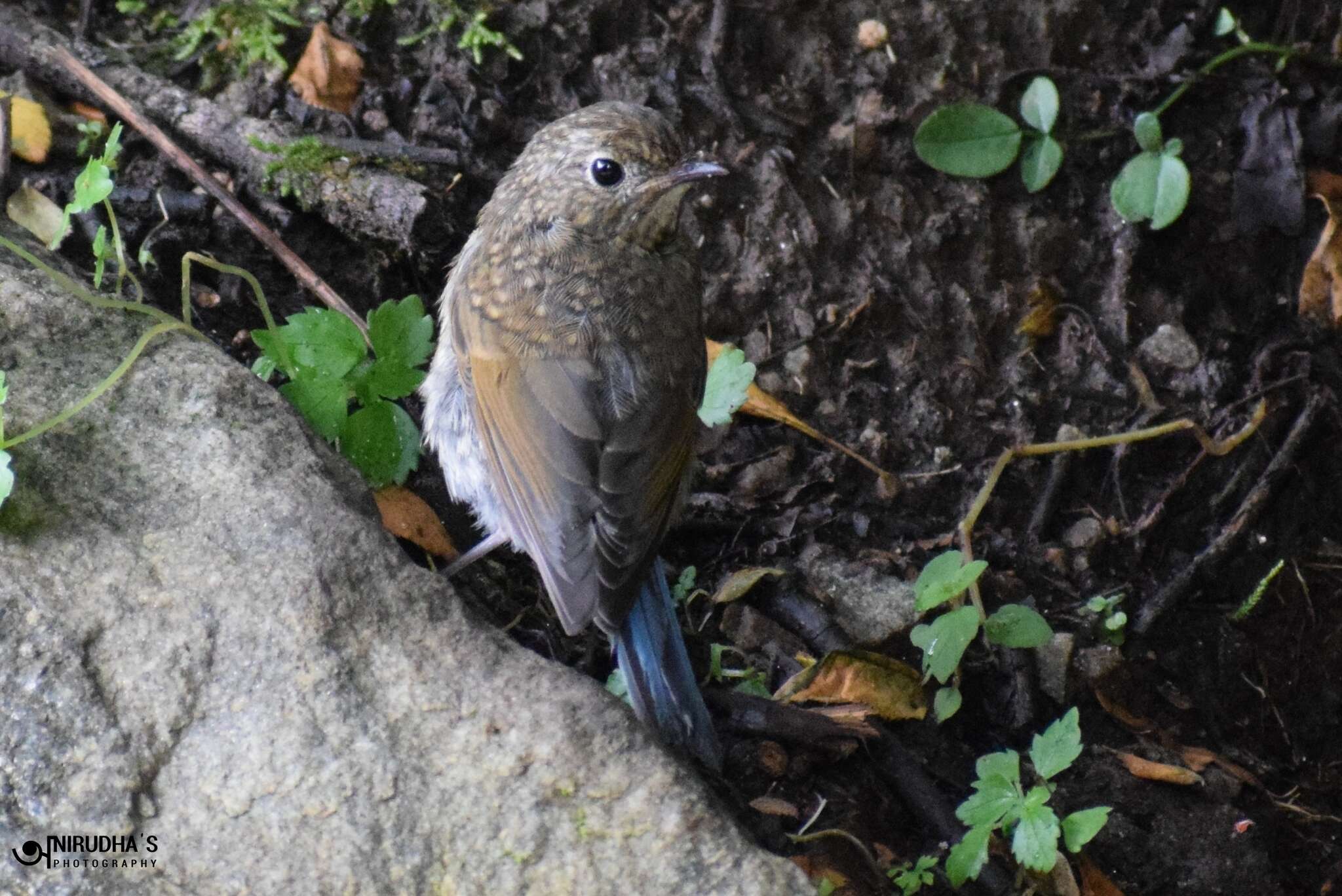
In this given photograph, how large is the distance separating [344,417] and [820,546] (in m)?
1.30

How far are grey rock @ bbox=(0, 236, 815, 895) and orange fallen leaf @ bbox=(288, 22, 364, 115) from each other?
156 cm

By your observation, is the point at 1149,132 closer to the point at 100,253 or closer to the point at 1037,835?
the point at 1037,835

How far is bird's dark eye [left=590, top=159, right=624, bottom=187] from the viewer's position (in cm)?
354

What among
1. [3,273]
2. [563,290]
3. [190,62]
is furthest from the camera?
[190,62]

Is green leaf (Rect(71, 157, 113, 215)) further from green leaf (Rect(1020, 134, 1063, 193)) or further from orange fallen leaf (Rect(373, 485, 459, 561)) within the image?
green leaf (Rect(1020, 134, 1063, 193))

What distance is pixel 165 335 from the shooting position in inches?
119

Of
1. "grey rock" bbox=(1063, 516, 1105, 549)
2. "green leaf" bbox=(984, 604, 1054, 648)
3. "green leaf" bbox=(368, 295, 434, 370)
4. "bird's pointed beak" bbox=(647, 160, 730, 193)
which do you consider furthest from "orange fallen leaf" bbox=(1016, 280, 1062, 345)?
"green leaf" bbox=(368, 295, 434, 370)

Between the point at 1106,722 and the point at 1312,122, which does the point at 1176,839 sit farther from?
the point at 1312,122

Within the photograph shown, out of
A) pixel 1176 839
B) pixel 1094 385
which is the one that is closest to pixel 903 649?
pixel 1176 839

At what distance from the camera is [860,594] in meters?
3.64

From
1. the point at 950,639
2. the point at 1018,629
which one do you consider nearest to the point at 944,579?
the point at 950,639

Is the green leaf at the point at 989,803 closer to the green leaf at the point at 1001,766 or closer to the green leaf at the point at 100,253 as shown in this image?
the green leaf at the point at 1001,766

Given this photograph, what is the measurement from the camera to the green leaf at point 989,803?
118 inches

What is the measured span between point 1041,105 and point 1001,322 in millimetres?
731
